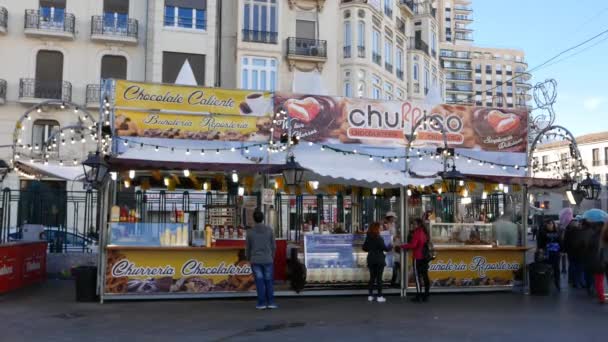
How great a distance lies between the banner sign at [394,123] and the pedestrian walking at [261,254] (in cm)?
337

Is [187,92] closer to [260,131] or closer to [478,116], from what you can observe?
[260,131]

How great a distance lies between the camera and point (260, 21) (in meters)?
30.9

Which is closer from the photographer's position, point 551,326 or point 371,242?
point 551,326

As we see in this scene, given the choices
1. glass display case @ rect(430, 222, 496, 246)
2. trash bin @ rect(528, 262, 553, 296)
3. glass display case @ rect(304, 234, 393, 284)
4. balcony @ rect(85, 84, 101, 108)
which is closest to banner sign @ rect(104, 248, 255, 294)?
glass display case @ rect(304, 234, 393, 284)

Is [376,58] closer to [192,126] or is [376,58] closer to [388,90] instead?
[388,90]

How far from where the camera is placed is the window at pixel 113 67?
29281 mm

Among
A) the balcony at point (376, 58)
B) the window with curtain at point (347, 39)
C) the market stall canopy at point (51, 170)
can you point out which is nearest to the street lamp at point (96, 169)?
the market stall canopy at point (51, 170)

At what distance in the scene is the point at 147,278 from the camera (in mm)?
11375

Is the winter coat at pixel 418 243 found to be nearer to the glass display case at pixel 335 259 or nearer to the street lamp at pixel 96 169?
the glass display case at pixel 335 259

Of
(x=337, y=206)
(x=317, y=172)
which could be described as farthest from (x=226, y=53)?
(x=317, y=172)

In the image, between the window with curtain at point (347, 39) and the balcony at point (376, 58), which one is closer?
the window with curtain at point (347, 39)

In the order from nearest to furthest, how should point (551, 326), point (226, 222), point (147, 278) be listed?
point (551, 326) → point (147, 278) → point (226, 222)

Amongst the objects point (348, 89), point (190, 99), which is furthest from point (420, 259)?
point (348, 89)

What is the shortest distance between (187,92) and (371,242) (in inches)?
199
